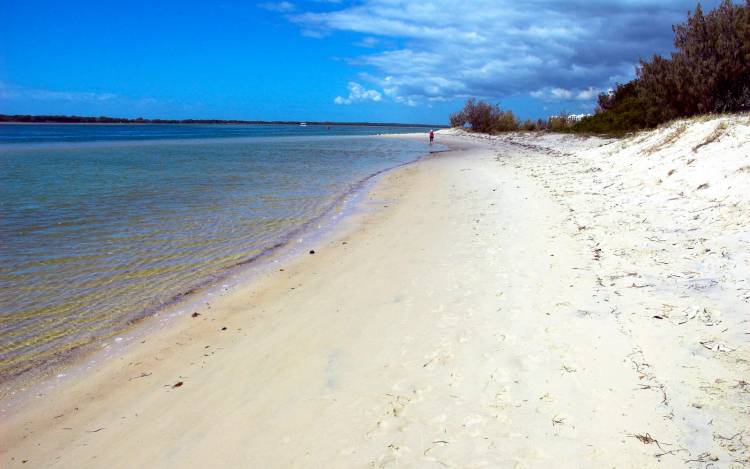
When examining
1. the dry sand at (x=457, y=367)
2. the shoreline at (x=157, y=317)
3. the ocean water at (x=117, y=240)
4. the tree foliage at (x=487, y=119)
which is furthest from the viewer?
the tree foliage at (x=487, y=119)

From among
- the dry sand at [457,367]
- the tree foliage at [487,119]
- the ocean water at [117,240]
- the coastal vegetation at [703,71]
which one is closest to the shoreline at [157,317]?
the ocean water at [117,240]

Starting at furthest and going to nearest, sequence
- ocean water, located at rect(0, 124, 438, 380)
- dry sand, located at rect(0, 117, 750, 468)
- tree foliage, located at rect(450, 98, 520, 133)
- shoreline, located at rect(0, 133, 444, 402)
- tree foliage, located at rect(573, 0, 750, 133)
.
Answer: tree foliage, located at rect(450, 98, 520, 133), tree foliage, located at rect(573, 0, 750, 133), ocean water, located at rect(0, 124, 438, 380), shoreline, located at rect(0, 133, 444, 402), dry sand, located at rect(0, 117, 750, 468)

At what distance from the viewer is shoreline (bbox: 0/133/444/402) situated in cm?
425

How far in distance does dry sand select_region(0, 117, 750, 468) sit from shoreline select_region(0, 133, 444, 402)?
20 centimetres

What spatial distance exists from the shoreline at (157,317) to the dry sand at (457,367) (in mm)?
203

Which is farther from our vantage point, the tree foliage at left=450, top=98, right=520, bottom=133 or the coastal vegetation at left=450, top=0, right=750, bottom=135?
the tree foliage at left=450, top=98, right=520, bottom=133

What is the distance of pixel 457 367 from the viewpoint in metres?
3.80

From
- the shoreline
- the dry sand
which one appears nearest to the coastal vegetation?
the dry sand

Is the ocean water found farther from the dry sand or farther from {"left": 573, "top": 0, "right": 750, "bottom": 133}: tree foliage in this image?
{"left": 573, "top": 0, "right": 750, "bottom": 133}: tree foliage

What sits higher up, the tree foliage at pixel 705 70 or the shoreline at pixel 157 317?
the tree foliage at pixel 705 70

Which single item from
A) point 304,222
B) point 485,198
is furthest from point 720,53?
point 304,222

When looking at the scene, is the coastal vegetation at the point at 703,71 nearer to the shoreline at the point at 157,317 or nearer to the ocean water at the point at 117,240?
the ocean water at the point at 117,240

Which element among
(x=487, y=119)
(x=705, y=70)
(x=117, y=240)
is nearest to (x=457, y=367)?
(x=117, y=240)

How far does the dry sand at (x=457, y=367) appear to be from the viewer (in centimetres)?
289
